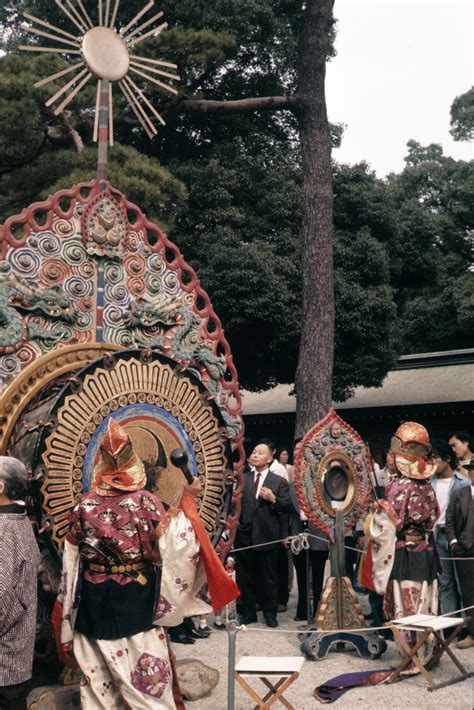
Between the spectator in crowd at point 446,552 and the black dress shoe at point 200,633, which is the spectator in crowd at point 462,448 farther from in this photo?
the black dress shoe at point 200,633

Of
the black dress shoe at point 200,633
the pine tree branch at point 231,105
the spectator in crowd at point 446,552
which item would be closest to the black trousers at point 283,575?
the black dress shoe at point 200,633

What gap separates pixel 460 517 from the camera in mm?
6766

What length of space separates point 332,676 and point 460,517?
181 cm

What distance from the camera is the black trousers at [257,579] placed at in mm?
7770

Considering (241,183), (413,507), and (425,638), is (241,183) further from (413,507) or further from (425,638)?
(425,638)

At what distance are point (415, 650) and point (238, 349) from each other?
884 cm

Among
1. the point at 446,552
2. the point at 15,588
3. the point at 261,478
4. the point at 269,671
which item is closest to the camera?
the point at 15,588

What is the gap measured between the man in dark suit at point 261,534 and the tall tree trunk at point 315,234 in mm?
4303

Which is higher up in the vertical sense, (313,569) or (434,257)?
(434,257)

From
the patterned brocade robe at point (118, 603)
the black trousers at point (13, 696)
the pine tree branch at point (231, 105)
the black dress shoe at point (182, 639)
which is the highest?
the pine tree branch at point (231, 105)

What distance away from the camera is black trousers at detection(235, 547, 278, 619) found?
25.5 feet

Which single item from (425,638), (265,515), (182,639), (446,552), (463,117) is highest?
(463,117)

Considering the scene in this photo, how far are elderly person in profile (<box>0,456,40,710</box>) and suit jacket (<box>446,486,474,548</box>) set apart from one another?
4.04 m

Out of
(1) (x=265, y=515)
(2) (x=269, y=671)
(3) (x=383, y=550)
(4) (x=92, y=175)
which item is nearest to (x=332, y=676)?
(3) (x=383, y=550)
